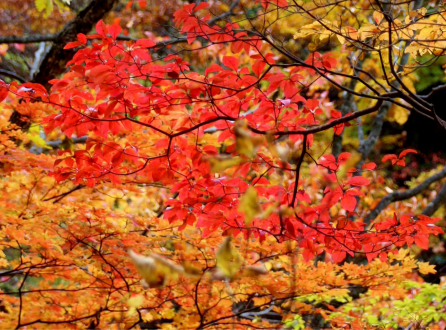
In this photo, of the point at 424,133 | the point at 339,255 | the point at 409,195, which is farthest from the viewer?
the point at 424,133

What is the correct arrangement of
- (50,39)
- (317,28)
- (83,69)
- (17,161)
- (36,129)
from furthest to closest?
1. (50,39)
2. (36,129)
3. (17,161)
4. (317,28)
5. (83,69)

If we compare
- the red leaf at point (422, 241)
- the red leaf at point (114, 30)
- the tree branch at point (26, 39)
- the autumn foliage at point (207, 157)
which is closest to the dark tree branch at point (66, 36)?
the tree branch at point (26, 39)

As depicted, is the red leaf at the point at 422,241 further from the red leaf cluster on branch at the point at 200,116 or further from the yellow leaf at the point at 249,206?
the yellow leaf at the point at 249,206

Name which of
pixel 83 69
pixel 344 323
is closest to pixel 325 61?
pixel 83 69

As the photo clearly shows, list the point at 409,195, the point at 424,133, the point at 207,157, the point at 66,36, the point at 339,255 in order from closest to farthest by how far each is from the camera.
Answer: the point at 207,157 → the point at 339,255 → the point at 66,36 → the point at 409,195 → the point at 424,133

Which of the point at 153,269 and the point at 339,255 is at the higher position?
the point at 153,269

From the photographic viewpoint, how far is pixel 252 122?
2.05 metres

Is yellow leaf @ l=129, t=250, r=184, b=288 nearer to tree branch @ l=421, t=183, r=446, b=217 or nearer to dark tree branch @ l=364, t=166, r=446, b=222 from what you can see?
dark tree branch @ l=364, t=166, r=446, b=222

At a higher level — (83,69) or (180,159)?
(83,69)

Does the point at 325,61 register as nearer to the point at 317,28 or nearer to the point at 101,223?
the point at 317,28

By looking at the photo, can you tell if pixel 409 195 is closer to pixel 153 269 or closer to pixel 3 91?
pixel 3 91

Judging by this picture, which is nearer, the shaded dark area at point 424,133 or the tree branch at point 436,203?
the tree branch at point 436,203

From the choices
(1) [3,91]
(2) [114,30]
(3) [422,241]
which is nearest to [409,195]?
(3) [422,241]

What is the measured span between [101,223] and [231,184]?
1.01m
